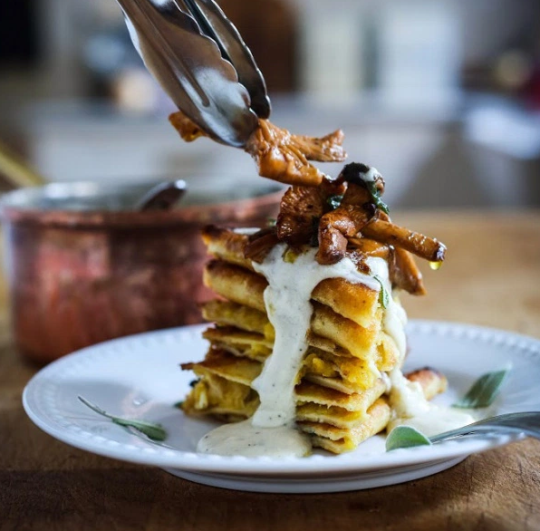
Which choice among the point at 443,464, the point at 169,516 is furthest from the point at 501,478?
the point at 169,516

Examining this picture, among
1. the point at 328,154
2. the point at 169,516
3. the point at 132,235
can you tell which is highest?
the point at 328,154

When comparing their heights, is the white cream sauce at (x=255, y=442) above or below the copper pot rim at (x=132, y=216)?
below

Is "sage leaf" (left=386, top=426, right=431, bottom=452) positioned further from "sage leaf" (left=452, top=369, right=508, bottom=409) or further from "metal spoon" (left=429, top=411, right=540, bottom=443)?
"sage leaf" (left=452, top=369, right=508, bottom=409)

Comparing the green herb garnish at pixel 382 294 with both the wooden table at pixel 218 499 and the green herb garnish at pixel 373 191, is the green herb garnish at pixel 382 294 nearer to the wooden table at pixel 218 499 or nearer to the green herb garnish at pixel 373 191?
the green herb garnish at pixel 373 191

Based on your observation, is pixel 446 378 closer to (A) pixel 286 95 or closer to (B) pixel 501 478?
(B) pixel 501 478

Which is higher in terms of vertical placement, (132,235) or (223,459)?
(132,235)

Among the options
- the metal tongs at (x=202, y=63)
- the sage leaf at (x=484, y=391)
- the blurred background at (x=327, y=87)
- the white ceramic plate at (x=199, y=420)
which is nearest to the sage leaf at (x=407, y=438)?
the white ceramic plate at (x=199, y=420)

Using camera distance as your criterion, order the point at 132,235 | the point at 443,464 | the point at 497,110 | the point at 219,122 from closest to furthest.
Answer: the point at 443,464
the point at 219,122
the point at 132,235
the point at 497,110
